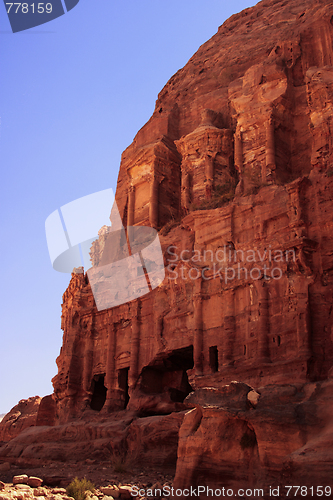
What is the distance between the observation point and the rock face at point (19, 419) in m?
32.6

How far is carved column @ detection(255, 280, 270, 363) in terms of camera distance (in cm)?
1709

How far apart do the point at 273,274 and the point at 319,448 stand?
907 cm

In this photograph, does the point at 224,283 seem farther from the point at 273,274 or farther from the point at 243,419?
the point at 243,419

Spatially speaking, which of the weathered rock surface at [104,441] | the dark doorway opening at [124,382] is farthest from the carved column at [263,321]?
the dark doorway opening at [124,382]

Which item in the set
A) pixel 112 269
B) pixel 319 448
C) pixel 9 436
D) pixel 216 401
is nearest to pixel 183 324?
pixel 112 269

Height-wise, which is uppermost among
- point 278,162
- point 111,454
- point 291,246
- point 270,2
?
point 270,2

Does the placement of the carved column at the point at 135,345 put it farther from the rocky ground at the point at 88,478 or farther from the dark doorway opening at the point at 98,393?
the rocky ground at the point at 88,478

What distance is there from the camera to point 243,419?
11359 millimetres

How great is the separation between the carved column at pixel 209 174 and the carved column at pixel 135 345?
19.8 ft

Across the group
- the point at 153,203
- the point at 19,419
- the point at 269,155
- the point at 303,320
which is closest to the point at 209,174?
the point at 153,203

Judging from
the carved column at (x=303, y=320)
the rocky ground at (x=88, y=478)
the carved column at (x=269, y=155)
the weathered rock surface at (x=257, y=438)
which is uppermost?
the carved column at (x=269, y=155)

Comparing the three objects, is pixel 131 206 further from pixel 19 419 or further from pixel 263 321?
pixel 19 419
